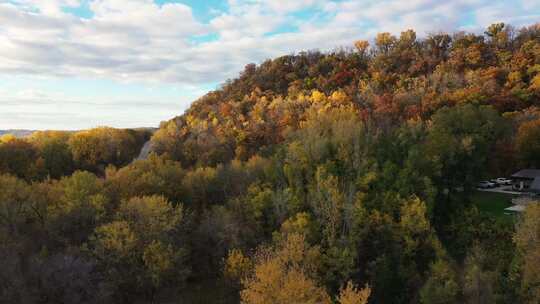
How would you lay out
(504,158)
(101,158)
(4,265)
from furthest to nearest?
(101,158), (504,158), (4,265)

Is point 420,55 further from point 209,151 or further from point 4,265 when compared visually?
point 4,265

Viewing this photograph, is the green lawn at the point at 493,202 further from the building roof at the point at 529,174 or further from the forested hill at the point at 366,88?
the forested hill at the point at 366,88

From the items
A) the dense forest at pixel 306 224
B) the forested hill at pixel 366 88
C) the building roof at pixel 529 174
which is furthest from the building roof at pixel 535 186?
A: the forested hill at pixel 366 88

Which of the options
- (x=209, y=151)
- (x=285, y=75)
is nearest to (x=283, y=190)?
(x=209, y=151)

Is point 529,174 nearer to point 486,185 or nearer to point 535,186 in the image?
point 535,186

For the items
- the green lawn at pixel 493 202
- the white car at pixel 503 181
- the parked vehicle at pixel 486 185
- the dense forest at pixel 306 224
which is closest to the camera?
the dense forest at pixel 306 224

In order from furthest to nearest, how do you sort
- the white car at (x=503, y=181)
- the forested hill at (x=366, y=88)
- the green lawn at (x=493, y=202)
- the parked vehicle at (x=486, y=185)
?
the forested hill at (x=366, y=88) < the white car at (x=503, y=181) < the parked vehicle at (x=486, y=185) < the green lawn at (x=493, y=202)
